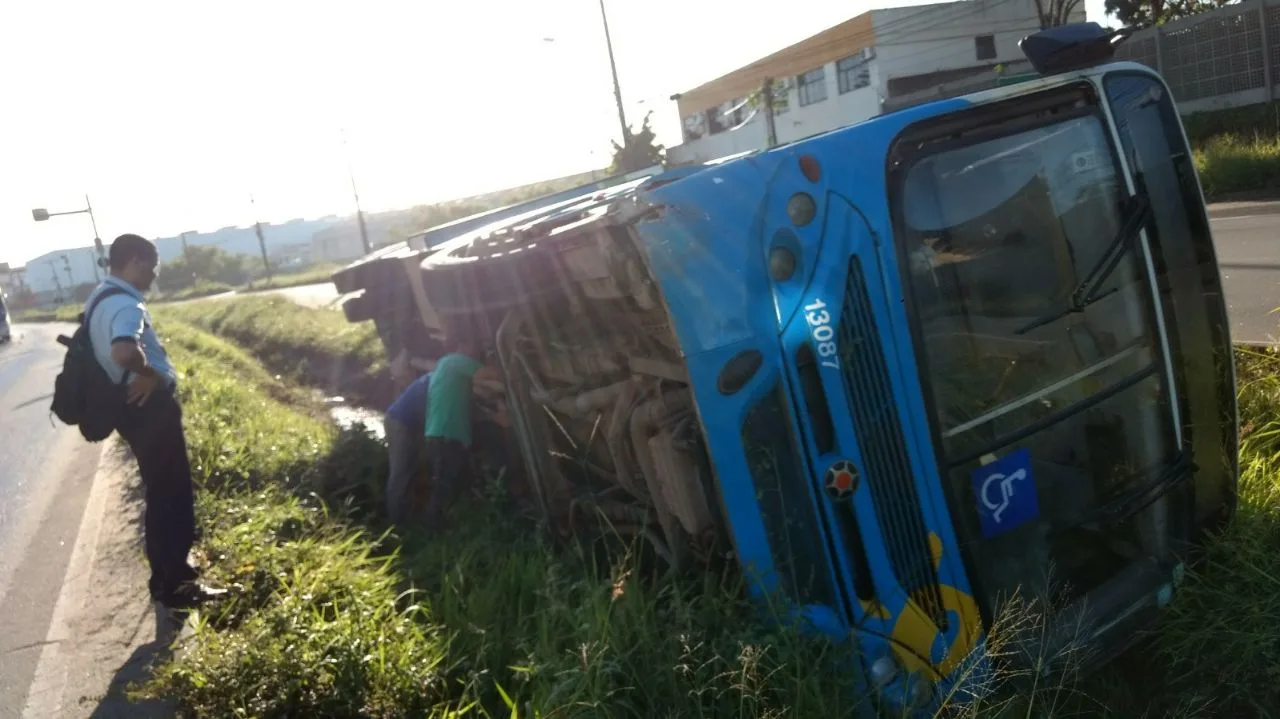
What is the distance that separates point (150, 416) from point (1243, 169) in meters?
19.7

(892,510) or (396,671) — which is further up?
Answer: (892,510)

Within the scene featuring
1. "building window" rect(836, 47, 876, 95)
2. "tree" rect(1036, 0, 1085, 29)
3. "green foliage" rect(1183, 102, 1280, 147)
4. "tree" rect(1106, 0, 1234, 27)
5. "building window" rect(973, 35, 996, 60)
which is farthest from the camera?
"building window" rect(973, 35, 996, 60)

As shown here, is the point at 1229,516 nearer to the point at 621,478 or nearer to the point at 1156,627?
the point at 1156,627

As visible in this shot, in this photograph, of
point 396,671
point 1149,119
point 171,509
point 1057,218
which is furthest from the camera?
point 171,509

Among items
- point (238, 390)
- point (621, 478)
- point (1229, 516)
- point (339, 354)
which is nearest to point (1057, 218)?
point (1229, 516)

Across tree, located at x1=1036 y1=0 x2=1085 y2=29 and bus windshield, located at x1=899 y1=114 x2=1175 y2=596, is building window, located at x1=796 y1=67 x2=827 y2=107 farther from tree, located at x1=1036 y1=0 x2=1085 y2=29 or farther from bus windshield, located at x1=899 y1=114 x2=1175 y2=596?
bus windshield, located at x1=899 y1=114 x2=1175 y2=596

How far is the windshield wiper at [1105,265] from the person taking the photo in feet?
9.59

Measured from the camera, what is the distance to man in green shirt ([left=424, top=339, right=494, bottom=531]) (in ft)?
16.8

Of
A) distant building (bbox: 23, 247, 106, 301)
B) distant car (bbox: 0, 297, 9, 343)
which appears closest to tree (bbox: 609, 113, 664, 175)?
distant car (bbox: 0, 297, 9, 343)

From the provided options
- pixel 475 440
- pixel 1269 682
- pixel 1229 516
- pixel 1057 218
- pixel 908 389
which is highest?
pixel 1057 218

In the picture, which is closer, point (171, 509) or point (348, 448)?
point (171, 509)

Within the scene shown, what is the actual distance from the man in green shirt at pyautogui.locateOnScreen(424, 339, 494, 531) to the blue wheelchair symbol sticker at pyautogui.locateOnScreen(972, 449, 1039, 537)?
2955mm

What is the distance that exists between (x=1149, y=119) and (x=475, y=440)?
12.3 ft

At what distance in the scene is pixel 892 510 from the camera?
9.25 feet
